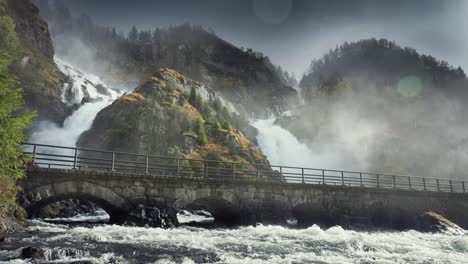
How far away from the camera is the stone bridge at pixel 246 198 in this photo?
16.0 metres

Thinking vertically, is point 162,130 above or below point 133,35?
below

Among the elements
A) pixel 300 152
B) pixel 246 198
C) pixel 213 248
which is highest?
pixel 300 152

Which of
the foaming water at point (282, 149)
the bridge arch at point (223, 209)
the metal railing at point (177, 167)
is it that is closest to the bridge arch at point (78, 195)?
the metal railing at point (177, 167)

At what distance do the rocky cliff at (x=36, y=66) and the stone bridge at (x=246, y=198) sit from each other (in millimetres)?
36466

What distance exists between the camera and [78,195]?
16.5 meters

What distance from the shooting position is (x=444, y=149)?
88.0m

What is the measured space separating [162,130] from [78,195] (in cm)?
3395

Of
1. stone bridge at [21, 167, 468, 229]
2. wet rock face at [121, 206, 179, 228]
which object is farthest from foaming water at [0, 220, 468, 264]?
stone bridge at [21, 167, 468, 229]

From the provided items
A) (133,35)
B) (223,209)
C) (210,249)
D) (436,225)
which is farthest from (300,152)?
(133,35)

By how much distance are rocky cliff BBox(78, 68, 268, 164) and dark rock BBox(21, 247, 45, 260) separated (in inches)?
1458

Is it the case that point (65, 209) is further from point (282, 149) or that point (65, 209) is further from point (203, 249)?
point (282, 149)

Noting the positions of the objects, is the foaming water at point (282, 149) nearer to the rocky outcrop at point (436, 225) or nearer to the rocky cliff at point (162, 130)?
the rocky cliff at point (162, 130)

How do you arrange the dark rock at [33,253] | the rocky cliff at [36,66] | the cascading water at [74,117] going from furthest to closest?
the rocky cliff at [36,66] → the cascading water at [74,117] → the dark rock at [33,253]

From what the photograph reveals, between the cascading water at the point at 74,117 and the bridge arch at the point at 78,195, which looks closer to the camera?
the bridge arch at the point at 78,195
